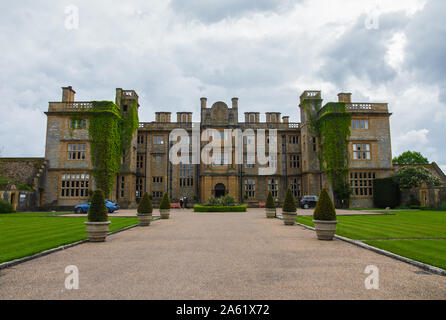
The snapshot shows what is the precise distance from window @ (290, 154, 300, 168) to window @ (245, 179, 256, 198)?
5985mm

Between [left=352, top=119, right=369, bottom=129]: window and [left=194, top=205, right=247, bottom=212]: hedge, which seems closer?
[left=194, top=205, right=247, bottom=212]: hedge

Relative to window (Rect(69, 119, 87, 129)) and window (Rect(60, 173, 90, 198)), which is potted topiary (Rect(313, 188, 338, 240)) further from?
window (Rect(69, 119, 87, 129))

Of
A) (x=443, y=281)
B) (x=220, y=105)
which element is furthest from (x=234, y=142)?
(x=443, y=281)

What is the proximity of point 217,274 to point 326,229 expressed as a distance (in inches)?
252

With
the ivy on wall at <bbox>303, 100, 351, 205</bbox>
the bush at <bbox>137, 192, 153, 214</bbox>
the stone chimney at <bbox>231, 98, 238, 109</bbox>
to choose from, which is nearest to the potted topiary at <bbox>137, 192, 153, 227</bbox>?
the bush at <bbox>137, 192, 153, 214</bbox>

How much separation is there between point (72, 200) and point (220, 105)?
21.6m

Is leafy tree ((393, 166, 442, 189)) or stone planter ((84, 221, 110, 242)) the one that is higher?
leafy tree ((393, 166, 442, 189))

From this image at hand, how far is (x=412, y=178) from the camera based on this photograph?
31609 millimetres

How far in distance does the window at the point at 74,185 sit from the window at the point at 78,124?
5274 mm

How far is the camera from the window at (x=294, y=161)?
42.2 meters

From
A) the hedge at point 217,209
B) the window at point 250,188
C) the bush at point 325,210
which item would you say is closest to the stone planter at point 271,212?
the hedge at point 217,209

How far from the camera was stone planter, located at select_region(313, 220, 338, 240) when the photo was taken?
1149 cm

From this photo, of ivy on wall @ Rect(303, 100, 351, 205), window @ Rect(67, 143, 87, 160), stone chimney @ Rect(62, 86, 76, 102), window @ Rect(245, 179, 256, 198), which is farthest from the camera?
window @ Rect(245, 179, 256, 198)
